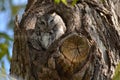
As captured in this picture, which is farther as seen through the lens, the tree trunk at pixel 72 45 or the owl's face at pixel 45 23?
the owl's face at pixel 45 23

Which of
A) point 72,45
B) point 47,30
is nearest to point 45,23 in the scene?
point 47,30

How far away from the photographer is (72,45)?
2227mm

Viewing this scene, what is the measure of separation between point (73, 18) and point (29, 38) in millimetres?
223

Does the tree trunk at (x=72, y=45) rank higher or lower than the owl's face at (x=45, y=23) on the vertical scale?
lower

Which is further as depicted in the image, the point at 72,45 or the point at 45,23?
the point at 45,23

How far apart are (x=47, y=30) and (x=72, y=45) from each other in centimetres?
20

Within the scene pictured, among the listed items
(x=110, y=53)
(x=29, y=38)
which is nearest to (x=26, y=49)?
(x=29, y=38)

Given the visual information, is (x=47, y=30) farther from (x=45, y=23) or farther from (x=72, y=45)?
(x=72, y=45)

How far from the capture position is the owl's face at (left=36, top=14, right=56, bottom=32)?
238 centimetres

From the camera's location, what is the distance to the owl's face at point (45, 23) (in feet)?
7.82

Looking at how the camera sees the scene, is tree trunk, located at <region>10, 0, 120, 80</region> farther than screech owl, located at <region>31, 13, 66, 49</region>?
No

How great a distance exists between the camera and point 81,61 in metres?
2.19

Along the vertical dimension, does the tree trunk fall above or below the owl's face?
below

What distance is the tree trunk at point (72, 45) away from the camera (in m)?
2.20
